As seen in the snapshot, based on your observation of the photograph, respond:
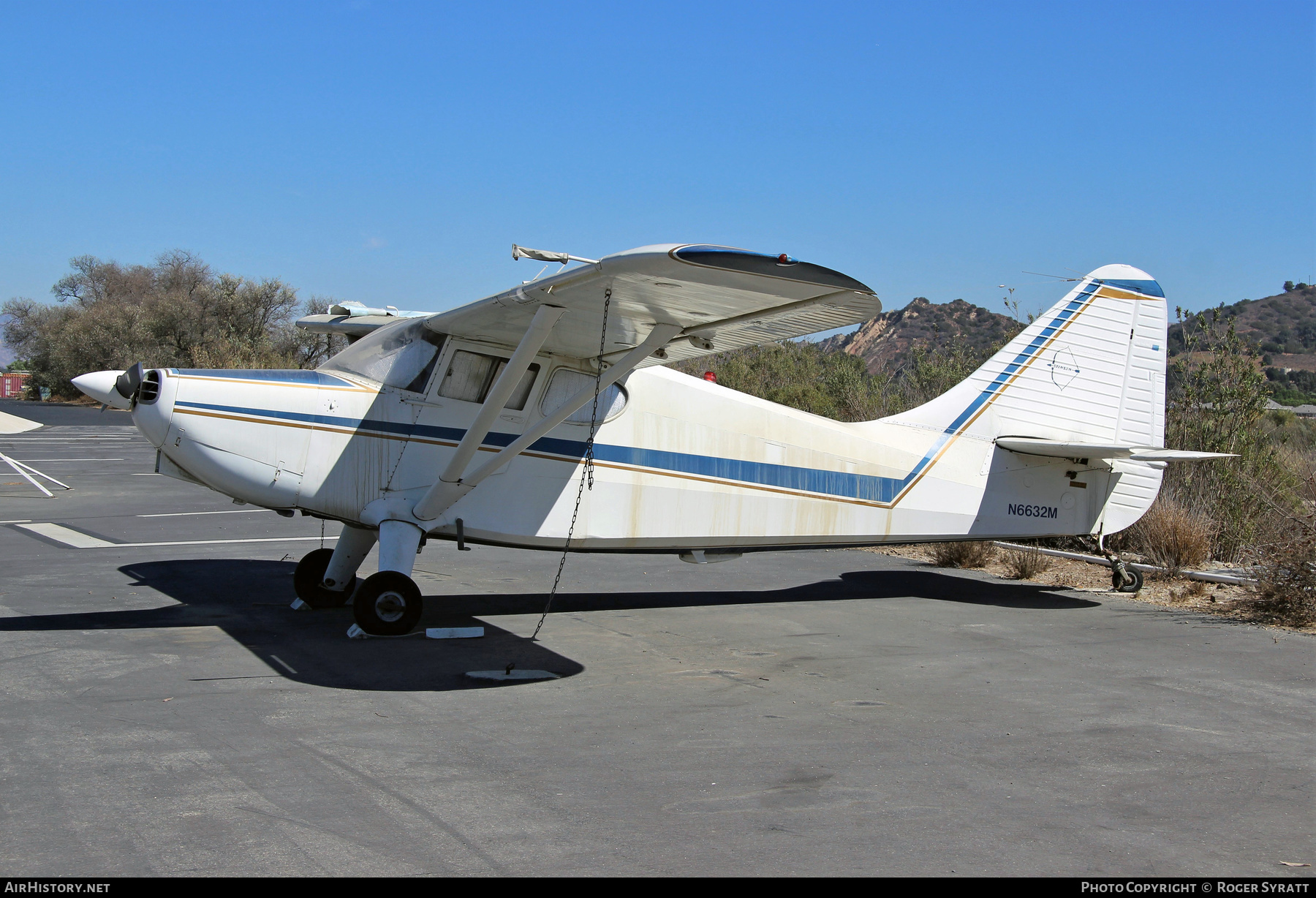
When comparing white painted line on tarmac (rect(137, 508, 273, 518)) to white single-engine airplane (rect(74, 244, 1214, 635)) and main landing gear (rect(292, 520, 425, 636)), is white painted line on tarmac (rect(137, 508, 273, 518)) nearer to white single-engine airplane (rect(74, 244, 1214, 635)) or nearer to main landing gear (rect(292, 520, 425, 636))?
white single-engine airplane (rect(74, 244, 1214, 635))

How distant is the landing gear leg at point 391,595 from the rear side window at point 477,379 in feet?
4.26

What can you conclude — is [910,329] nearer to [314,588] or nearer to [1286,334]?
[1286,334]

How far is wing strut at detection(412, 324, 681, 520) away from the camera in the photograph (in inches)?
288

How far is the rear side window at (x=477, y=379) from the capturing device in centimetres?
810

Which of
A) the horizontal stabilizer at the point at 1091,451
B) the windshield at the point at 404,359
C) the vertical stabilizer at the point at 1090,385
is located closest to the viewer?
the windshield at the point at 404,359

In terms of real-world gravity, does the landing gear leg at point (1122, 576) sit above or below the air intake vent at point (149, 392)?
below

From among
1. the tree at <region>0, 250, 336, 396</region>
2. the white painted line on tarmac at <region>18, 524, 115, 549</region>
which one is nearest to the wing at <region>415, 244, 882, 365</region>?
the white painted line on tarmac at <region>18, 524, 115, 549</region>

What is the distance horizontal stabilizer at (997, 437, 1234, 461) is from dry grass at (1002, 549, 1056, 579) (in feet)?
6.90

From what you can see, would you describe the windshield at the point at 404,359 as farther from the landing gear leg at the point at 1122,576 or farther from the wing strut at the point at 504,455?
the landing gear leg at the point at 1122,576

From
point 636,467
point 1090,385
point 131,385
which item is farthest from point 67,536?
point 1090,385

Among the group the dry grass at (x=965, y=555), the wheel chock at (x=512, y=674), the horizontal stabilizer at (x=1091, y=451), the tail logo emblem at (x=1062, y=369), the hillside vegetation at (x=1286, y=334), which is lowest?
the wheel chock at (x=512, y=674)

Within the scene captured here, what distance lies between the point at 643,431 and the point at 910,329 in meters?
86.7

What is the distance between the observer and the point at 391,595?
24.5ft

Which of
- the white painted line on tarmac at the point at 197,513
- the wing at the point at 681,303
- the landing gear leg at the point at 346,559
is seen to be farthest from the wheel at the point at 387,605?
the white painted line on tarmac at the point at 197,513
